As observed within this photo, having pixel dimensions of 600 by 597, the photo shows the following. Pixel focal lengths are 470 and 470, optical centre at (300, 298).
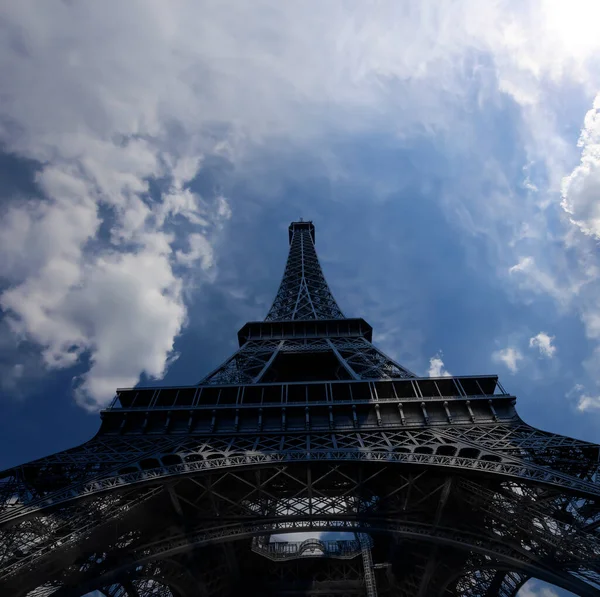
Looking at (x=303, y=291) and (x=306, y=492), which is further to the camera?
(x=303, y=291)

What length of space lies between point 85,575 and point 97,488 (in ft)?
11.4

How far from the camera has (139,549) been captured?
17.5 m

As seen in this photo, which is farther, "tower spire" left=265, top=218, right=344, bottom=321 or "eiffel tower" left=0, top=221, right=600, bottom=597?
"tower spire" left=265, top=218, right=344, bottom=321

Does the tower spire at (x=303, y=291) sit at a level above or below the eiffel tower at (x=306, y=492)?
above

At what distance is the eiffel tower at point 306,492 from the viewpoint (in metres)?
15.4

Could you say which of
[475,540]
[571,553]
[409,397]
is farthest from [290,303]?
[571,553]

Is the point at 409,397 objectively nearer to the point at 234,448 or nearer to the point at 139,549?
the point at 234,448

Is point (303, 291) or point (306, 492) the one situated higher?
point (303, 291)

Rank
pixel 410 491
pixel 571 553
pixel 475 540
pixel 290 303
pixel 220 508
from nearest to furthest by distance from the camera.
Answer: pixel 571 553 → pixel 475 540 → pixel 410 491 → pixel 220 508 → pixel 290 303

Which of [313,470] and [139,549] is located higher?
[313,470]

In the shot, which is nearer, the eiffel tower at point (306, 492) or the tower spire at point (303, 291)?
the eiffel tower at point (306, 492)

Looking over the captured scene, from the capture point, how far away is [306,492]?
752 inches

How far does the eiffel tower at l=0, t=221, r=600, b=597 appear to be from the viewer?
15391mm

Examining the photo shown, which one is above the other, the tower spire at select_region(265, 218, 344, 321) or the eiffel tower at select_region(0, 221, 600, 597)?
the tower spire at select_region(265, 218, 344, 321)
